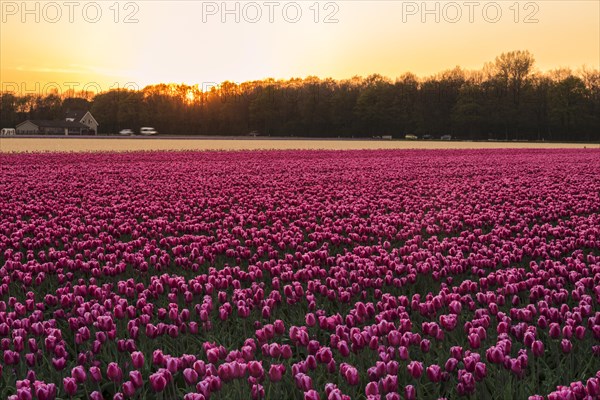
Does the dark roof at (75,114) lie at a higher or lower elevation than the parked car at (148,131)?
higher

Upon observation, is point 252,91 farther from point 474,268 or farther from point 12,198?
point 474,268

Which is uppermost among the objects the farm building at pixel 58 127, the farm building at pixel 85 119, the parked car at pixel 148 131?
the farm building at pixel 85 119

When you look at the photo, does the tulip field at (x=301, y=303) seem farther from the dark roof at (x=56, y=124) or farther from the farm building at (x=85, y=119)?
the farm building at (x=85, y=119)

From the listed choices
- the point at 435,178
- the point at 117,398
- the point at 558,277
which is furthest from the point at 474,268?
the point at 435,178

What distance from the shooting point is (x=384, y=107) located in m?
117

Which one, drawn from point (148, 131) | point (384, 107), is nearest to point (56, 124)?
point (148, 131)

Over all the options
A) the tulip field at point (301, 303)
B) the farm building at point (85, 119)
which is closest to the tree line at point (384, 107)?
the farm building at point (85, 119)

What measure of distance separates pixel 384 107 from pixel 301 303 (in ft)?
373

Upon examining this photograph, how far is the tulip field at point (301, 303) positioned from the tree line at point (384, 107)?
97286 mm

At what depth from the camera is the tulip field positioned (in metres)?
4.07

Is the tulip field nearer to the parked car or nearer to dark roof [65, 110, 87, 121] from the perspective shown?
the parked car

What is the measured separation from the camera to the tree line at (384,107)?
10594cm

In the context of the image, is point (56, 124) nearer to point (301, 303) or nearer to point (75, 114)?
point (75, 114)

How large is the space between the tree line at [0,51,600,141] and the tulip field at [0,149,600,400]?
97.3 m
